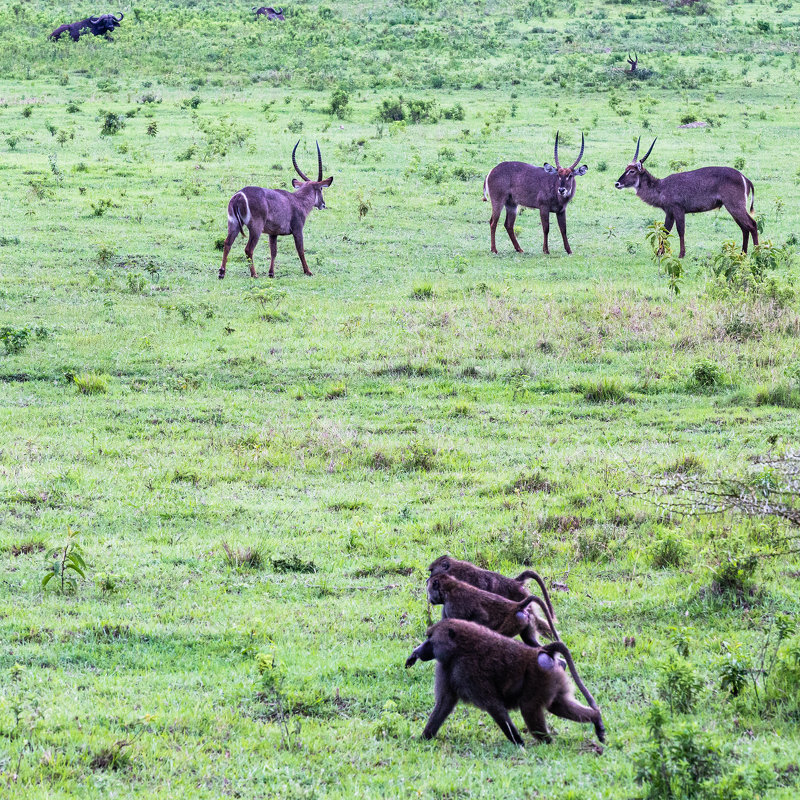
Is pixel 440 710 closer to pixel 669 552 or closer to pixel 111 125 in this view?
pixel 669 552

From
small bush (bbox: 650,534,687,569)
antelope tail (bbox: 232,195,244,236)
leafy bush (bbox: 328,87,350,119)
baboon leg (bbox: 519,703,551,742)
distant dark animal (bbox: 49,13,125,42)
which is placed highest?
distant dark animal (bbox: 49,13,125,42)

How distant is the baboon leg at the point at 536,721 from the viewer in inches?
199

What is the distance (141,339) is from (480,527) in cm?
677

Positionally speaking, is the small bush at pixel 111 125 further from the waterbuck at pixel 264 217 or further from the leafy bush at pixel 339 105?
the waterbuck at pixel 264 217

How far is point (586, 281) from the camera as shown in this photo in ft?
54.6

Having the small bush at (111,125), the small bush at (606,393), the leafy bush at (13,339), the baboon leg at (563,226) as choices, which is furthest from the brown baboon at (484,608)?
the small bush at (111,125)

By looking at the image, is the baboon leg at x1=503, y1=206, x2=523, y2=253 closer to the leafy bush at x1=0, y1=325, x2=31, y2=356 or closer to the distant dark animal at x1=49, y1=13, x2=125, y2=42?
the leafy bush at x1=0, y1=325, x2=31, y2=356

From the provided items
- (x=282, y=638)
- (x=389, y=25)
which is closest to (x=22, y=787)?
(x=282, y=638)

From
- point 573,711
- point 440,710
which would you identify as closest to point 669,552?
point 573,711

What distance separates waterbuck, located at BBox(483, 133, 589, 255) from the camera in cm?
1870

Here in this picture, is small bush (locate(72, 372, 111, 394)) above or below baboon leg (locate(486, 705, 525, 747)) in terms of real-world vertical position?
below

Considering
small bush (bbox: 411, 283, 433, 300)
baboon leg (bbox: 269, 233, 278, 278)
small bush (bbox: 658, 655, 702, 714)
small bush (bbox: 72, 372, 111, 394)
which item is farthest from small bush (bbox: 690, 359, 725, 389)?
baboon leg (bbox: 269, 233, 278, 278)

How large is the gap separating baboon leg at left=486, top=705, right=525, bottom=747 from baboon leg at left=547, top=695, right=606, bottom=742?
20 centimetres

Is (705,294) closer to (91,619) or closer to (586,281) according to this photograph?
(586,281)
